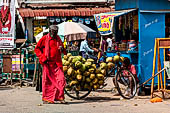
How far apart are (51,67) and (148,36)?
2970 mm

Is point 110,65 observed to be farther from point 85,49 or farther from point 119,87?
point 85,49

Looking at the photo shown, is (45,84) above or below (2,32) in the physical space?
below

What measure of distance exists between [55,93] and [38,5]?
57.1ft

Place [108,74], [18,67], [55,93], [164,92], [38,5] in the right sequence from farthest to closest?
[38,5], [18,67], [108,74], [164,92], [55,93]

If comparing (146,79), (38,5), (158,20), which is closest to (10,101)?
(146,79)

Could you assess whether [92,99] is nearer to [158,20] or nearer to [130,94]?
[130,94]

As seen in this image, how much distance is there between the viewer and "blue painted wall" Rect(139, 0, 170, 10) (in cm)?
1190

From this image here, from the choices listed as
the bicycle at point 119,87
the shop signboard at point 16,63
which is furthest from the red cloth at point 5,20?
the bicycle at point 119,87

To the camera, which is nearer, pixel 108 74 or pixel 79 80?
pixel 79 80

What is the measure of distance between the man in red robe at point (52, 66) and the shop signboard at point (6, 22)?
4.69 metres

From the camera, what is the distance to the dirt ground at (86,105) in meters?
9.30

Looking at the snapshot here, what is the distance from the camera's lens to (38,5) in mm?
27234

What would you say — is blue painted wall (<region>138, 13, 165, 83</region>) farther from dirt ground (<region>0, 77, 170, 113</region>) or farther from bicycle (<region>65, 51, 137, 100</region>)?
dirt ground (<region>0, 77, 170, 113</region>)

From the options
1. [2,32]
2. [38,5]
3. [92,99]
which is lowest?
[92,99]
